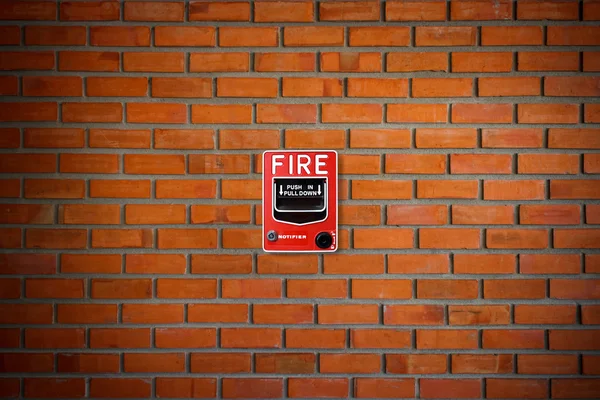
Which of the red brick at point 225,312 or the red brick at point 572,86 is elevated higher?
the red brick at point 572,86

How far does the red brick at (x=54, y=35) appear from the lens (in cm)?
160

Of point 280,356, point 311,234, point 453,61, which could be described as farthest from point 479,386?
point 453,61

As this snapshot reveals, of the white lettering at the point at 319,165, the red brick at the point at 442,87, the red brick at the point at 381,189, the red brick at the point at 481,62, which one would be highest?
the red brick at the point at 481,62

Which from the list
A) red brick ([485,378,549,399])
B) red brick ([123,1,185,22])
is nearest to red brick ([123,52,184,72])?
red brick ([123,1,185,22])

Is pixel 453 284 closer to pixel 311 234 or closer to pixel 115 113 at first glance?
pixel 311 234

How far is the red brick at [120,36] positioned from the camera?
160 centimetres

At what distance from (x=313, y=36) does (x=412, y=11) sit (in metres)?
0.40

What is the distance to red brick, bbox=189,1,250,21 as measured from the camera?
1.59 metres

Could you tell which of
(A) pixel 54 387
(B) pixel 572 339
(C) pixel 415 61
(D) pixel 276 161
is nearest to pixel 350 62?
(C) pixel 415 61

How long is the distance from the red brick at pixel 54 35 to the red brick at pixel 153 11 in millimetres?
199

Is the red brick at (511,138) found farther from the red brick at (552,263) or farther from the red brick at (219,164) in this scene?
the red brick at (219,164)

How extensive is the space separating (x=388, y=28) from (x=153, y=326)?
1.50 metres

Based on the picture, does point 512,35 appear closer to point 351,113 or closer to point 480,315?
point 351,113

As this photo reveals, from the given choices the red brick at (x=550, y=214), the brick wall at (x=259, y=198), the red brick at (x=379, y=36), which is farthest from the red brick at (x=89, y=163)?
the red brick at (x=550, y=214)
